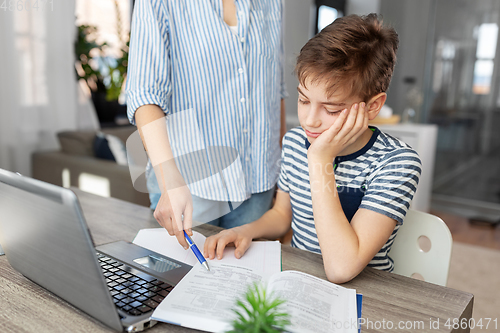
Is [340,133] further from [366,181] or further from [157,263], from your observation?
[157,263]

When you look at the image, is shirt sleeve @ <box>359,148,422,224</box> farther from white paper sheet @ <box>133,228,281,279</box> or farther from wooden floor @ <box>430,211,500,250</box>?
wooden floor @ <box>430,211,500,250</box>

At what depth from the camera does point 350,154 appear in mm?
926

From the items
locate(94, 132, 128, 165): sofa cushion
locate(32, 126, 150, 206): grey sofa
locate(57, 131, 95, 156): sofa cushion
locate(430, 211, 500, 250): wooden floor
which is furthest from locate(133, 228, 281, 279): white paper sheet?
locate(430, 211, 500, 250): wooden floor

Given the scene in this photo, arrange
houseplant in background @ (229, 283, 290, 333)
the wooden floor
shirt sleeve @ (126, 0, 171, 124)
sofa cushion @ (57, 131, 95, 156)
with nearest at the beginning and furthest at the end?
houseplant in background @ (229, 283, 290, 333) < shirt sleeve @ (126, 0, 171, 124) < sofa cushion @ (57, 131, 95, 156) < the wooden floor

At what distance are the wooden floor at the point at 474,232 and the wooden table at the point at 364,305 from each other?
268 cm

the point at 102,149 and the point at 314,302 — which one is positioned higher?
the point at 314,302

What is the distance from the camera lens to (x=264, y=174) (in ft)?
3.74

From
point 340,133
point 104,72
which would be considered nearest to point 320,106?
point 340,133

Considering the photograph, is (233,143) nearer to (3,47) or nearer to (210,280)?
(210,280)

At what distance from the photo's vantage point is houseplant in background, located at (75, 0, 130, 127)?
2.89 metres

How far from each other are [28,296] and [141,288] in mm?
172

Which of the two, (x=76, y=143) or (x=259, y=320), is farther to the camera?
(x=76, y=143)

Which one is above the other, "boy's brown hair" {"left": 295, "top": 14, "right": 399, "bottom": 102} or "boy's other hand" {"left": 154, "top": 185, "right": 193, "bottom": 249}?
"boy's brown hair" {"left": 295, "top": 14, "right": 399, "bottom": 102}

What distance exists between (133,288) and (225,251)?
0.73 feet
